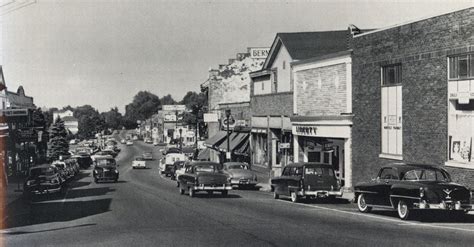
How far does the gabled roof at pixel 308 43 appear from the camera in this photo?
4809cm

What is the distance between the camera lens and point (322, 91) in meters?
38.6

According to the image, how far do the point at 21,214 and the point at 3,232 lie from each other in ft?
23.5

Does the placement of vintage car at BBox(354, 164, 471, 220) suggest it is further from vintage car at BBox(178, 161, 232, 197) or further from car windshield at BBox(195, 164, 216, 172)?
car windshield at BBox(195, 164, 216, 172)

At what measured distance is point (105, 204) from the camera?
88.7 feet

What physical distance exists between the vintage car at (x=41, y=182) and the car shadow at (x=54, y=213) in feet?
17.2

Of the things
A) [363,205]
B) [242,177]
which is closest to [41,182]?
[242,177]

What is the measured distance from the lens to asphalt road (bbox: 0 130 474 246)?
14289mm

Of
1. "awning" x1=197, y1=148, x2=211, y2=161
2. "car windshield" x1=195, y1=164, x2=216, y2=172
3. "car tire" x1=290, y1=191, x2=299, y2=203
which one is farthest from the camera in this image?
"awning" x1=197, y1=148, x2=211, y2=161

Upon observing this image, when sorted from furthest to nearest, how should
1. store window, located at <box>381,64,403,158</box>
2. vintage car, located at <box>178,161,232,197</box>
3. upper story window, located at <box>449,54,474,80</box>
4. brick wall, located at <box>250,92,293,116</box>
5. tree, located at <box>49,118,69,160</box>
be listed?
tree, located at <box>49,118,69,160</box>
brick wall, located at <box>250,92,293,116</box>
store window, located at <box>381,64,403,158</box>
vintage car, located at <box>178,161,232,197</box>
upper story window, located at <box>449,54,474,80</box>

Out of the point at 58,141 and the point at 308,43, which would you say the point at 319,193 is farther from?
the point at 58,141

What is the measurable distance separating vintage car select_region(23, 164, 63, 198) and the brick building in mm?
16202

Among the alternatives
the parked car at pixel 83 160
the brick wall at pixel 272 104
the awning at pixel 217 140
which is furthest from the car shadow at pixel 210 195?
the parked car at pixel 83 160

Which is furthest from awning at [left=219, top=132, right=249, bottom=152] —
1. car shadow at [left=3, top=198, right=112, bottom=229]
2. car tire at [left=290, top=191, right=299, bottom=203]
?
car tire at [left=290, top=191, right=299, bottom=203]

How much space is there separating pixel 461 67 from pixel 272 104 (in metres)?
25.8
